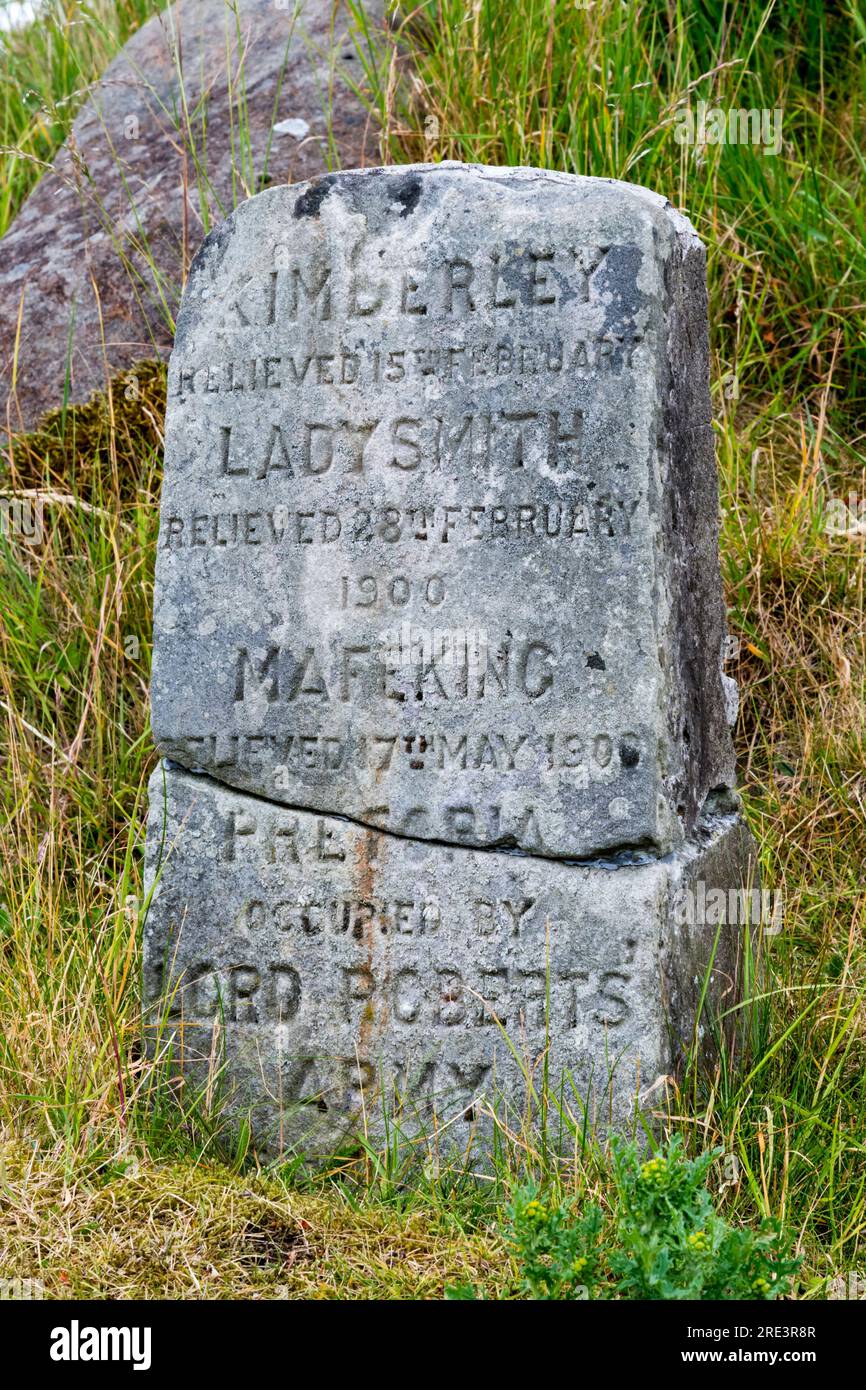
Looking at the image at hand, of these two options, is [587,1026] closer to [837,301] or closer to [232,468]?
[232,468]

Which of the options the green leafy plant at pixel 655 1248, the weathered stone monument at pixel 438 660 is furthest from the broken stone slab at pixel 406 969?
the green leafy plant at pixel 655 1248

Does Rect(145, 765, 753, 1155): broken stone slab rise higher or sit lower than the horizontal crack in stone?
lower

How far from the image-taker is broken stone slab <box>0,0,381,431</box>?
14.2ft

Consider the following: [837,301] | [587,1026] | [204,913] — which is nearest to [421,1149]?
[587,1026]

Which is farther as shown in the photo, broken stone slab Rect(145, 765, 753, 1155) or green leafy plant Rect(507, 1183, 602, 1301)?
broken stone slab Rect(145, 765, 753, 1155)

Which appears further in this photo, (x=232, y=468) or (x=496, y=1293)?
(x=232, y=468)

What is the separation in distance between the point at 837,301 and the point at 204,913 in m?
2.69

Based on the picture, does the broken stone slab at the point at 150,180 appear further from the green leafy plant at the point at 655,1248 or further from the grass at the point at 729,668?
the green leafy plant at the point at 655,1248

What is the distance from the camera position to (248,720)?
2.92m

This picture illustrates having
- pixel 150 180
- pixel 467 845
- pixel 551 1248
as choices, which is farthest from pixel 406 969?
pixel 150 180

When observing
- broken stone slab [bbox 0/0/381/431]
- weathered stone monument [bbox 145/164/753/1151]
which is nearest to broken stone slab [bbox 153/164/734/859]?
weathered stone monument [bbox 145/164/753/1151]

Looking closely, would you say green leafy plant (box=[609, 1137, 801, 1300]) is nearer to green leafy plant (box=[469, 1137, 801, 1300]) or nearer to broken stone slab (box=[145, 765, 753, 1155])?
green leafy plant (box=[469, 1137, 801, 1300])

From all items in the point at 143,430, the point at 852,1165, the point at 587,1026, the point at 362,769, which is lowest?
the point at 852,1165

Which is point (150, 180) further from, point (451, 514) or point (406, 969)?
point (406, 969)
